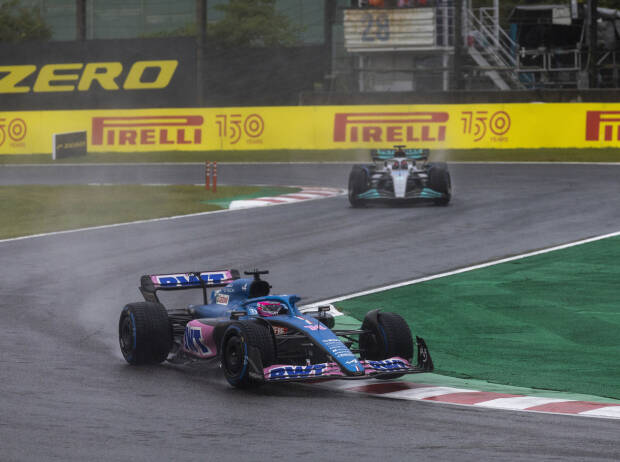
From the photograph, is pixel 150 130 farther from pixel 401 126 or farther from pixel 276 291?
pixel 276 291

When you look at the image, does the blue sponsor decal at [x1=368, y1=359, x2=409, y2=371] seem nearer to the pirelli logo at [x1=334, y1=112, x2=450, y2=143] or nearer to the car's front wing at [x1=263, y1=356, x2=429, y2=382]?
the car's front wing at [x1=263, y1=356, x2=429, y2=382]

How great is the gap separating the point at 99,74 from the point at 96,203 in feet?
81.0

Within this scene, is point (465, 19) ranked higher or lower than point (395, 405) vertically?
higher

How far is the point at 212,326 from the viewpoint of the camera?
392 inches

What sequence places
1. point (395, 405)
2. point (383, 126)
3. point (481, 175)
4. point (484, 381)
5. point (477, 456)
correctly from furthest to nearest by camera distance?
point (383, 126) < point (481, 175) < point (484, 381) < point (395, 405) < point (477, 456)

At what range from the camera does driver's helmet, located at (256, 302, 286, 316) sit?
9766mm

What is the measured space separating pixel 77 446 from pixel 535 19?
41.4 m

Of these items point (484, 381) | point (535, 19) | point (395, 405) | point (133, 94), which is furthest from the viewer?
point (133, 94)

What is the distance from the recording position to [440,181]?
933 inches

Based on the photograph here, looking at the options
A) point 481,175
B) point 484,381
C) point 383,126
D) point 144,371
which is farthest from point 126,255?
point 383,126

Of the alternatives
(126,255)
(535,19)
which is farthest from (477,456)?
(535,19)

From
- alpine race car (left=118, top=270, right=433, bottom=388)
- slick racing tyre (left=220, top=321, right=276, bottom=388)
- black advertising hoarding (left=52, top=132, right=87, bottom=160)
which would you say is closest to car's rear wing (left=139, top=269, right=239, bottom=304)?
alpine race car (left=118, top=270, right=433, bottom=388)

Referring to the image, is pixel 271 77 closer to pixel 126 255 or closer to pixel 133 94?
pixel 133 94

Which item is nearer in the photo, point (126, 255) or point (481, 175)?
point (126, 255)
